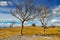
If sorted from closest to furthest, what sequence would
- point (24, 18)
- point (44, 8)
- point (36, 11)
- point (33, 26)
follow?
1. point (24, 18)
2. point (36, 11)
3. point (44, 8)
4. point (33, 26)

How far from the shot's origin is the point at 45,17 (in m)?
52.9

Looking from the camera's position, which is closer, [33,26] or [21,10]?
[21,10]

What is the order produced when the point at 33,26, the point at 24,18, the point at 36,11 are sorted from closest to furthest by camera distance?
1. the point at 24,18
2. the point at 36,11
3. the point at 33,26

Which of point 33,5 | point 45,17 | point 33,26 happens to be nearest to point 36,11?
point 33,5

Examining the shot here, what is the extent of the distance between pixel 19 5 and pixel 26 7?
5.56ft

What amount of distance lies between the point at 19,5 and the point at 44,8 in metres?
10.7

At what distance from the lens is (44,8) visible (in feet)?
171

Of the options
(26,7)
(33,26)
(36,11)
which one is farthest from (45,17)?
(33,26)

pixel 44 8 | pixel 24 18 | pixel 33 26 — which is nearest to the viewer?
pixel 24 18

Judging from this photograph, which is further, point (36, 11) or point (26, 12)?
point (36, 11)

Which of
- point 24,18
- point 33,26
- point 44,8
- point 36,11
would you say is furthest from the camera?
point 33,26

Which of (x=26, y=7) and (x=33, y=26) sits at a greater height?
(x=26, y=7)

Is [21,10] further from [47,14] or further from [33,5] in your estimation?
[47,14]

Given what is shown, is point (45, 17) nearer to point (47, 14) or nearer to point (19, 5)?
point (47, 14)
